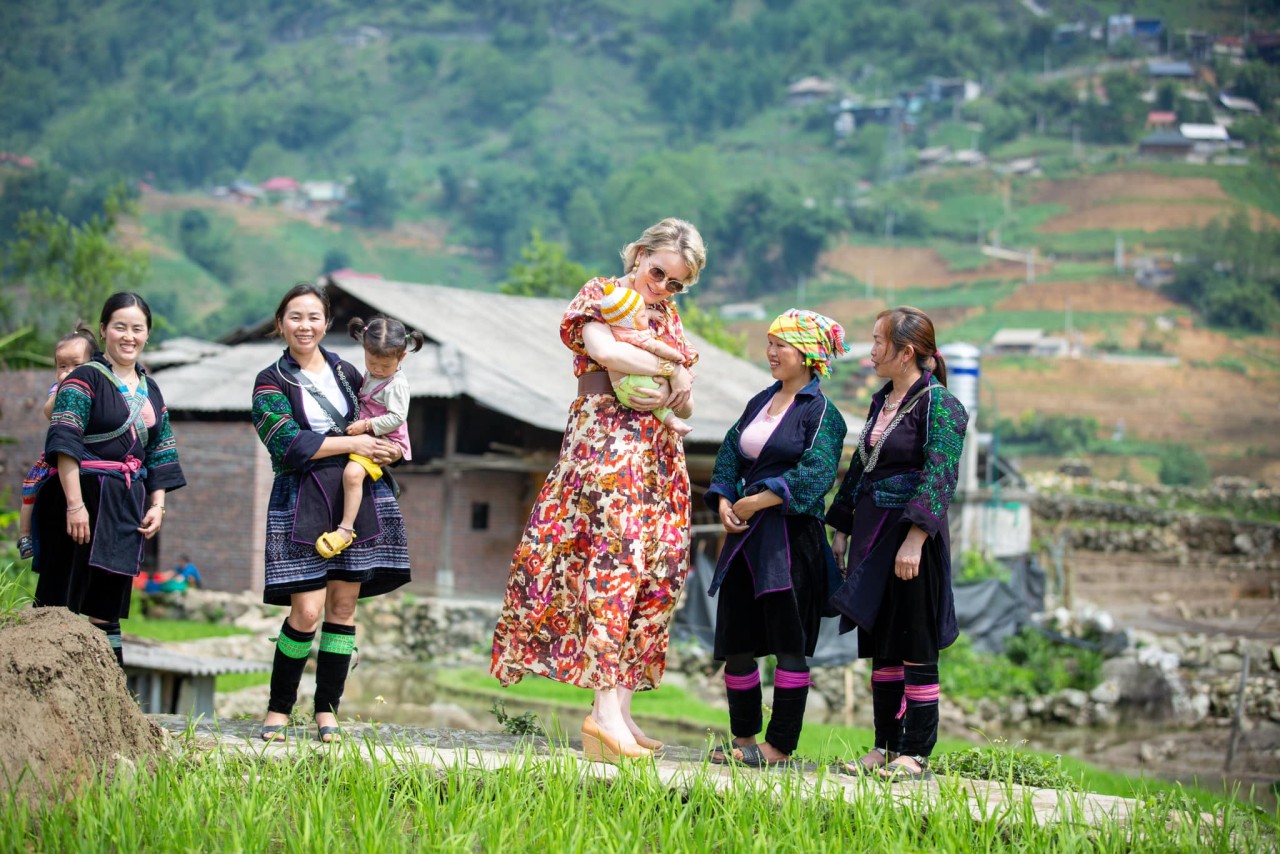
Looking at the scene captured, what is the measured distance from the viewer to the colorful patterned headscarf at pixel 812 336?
209 inches

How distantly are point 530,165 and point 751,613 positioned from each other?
101m

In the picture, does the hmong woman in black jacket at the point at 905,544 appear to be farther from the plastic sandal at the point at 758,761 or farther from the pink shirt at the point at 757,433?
the pink shirt at the point at 757,433

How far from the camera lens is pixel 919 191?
294ft

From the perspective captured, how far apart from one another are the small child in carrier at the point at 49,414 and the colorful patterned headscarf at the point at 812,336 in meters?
2.87

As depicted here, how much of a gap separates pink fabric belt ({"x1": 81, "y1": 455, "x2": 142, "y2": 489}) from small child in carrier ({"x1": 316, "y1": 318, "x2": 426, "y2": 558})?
3.27ft

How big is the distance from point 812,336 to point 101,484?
9.51 ft

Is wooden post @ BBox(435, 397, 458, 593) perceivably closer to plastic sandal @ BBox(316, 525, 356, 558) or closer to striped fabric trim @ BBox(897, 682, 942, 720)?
plastic sandal @ BBox(316, 525, 356, 558)

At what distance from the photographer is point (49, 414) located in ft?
18.8

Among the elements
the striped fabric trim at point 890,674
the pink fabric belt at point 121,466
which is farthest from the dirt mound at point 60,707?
the striped fabric trim at point 890,674

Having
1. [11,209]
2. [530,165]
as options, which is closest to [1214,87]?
[530,165]

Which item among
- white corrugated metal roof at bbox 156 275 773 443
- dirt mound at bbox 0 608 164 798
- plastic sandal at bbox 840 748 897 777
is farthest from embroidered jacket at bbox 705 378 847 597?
white corrugated metal roof at bbox 156 275 773 443

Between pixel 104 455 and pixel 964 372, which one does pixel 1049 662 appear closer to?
pixel 964 372

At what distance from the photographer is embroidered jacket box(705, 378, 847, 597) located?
17.0 ft

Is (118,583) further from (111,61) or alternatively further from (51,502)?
(111,61)
